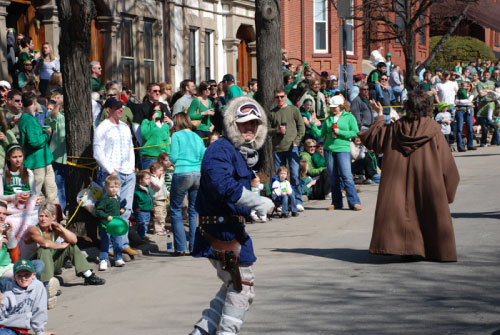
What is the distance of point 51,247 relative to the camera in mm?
9336

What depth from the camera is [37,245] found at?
9414 millimetres

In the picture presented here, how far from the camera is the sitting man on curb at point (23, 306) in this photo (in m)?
7.80

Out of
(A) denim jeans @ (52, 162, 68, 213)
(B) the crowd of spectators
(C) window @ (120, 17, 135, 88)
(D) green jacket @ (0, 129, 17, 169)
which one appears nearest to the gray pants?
(B) the crowd of spectators

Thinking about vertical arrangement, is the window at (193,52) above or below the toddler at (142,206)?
above

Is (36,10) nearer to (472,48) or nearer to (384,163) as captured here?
(384,163)

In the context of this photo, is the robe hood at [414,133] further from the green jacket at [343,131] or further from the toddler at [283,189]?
the green jacket at [343,131]

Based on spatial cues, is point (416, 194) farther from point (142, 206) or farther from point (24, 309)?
point (24, 309)

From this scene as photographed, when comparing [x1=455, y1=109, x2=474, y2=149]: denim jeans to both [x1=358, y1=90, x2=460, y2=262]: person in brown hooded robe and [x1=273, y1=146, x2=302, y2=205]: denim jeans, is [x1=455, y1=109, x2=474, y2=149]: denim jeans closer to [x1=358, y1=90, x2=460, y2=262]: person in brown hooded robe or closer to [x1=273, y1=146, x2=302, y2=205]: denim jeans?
[x1=273, y1=146, x2=302, y2=205]: denim jeans

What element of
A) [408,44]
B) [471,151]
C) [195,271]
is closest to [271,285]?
[195,271]

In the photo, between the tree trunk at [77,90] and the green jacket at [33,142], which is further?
the green jacket at [33,142]

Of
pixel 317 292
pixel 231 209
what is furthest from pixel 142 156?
pixel 231 209

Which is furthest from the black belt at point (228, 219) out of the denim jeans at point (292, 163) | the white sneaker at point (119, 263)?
the denim jeans at point (292, 163)

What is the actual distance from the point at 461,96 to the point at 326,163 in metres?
11.1

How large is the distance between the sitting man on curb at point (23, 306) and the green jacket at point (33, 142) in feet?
15.3
